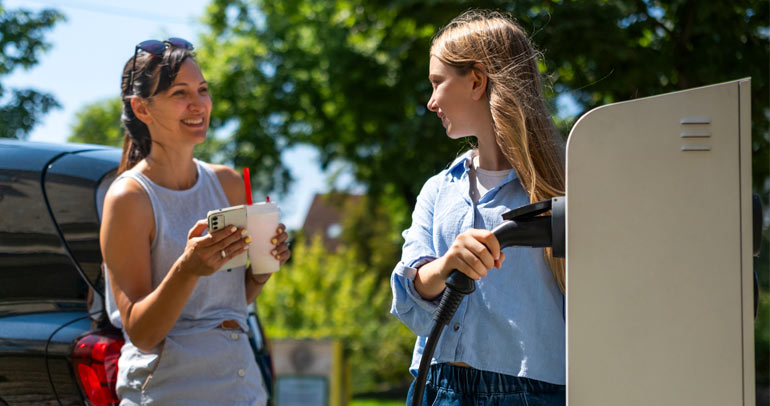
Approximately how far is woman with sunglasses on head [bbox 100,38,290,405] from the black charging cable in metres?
0.71

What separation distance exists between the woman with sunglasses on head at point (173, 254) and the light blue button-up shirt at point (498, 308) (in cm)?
56

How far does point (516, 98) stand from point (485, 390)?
67 cm

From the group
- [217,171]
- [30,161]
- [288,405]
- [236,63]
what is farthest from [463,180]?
[236,63]

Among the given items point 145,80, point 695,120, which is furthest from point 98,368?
point 695,120

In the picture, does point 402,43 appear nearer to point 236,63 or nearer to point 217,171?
point 236,63

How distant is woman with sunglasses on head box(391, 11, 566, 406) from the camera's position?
5.88 feet

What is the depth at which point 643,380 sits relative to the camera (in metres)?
1.38

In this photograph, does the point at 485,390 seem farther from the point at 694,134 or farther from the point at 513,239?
the point at 694,134

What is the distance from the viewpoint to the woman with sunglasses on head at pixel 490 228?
179 cm

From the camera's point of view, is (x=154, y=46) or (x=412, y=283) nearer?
(x=412, y=283)

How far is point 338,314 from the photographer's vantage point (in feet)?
40.8

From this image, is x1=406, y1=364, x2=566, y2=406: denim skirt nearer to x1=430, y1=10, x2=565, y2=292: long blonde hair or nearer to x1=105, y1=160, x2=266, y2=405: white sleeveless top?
x1=430, y1=10, x2=565, y2=292: long blonde hair

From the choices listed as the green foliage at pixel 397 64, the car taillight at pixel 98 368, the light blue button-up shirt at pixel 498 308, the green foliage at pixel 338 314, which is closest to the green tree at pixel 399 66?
the green foliage at pixel 397 64

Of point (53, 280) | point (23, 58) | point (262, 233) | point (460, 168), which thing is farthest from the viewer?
point (23, 58)
